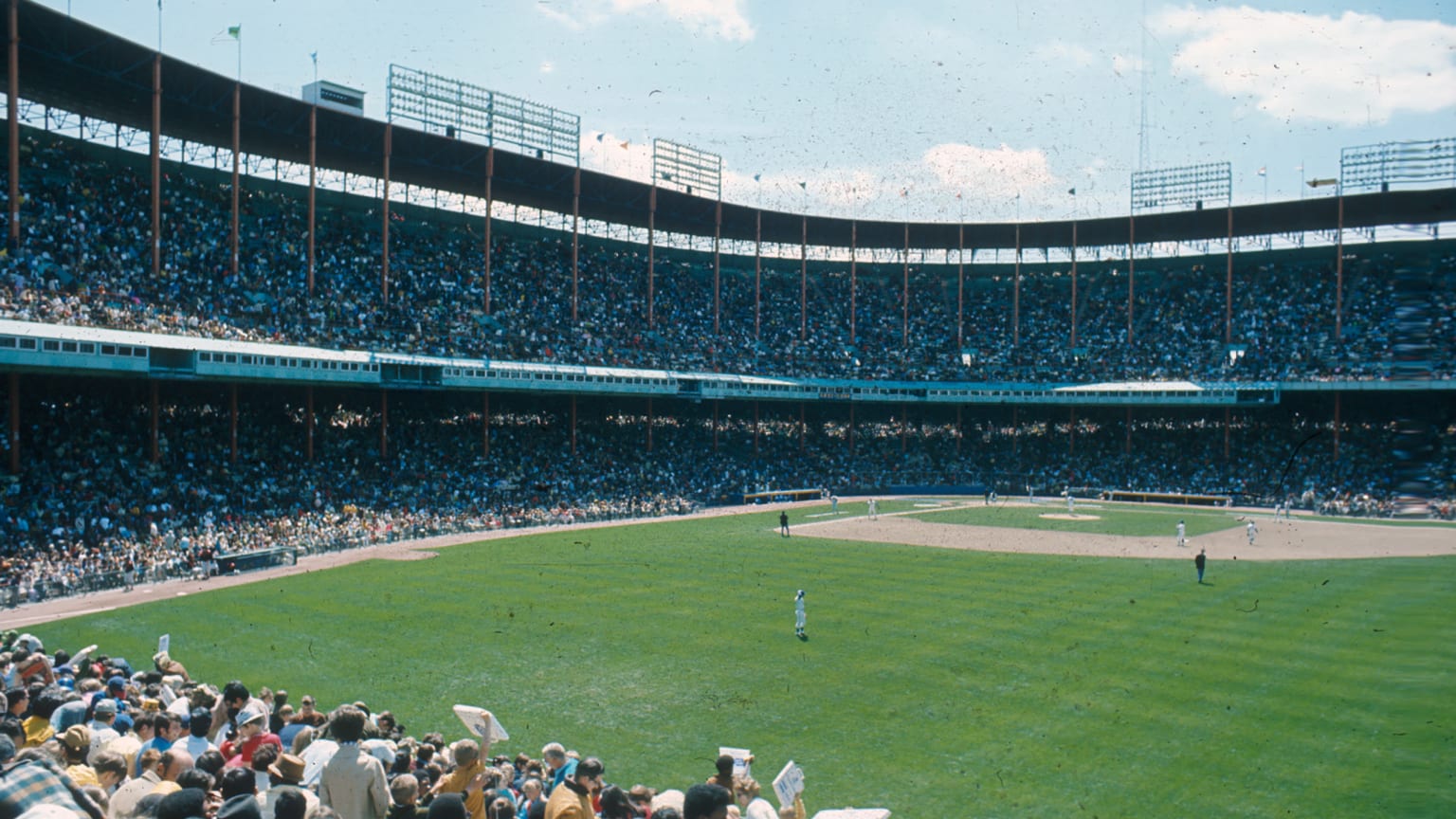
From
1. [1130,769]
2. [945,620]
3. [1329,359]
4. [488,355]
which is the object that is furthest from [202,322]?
[1329,359]

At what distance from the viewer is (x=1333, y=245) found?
7069 centimetres

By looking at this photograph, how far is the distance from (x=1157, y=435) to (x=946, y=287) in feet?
73.3

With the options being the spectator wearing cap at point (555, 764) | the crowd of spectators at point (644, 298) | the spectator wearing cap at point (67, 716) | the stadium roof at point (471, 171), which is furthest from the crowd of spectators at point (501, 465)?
the spectator wearing cap at point (555, 764)

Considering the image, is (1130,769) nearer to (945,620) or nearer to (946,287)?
(945,620)

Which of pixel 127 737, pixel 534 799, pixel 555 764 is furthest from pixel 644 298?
pixel 534 799

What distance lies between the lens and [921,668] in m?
19.4

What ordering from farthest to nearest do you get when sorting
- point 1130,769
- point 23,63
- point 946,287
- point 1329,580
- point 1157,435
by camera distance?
point 946,287 < point 1157,435 < point 23,63 < point 1329,580 < point 1130,769

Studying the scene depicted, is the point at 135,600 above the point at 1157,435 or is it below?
below

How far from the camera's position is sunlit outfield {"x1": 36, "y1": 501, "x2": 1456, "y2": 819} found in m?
13.6

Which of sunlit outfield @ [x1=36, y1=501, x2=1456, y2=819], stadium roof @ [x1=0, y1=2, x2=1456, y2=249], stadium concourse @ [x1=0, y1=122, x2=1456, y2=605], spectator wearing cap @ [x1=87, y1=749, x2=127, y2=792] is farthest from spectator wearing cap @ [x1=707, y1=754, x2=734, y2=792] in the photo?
stadium roof @ [x1=0, y1=2, x2=1456, y2=249]

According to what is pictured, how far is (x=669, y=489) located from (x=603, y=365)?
349 inches

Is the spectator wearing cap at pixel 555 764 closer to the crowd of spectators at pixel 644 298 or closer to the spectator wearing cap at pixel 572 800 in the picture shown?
the spectator wearing cap at pixel 572 800

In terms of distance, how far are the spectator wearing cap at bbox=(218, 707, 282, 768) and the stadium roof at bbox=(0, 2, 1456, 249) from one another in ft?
128

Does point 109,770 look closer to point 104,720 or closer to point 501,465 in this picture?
point 104,720
